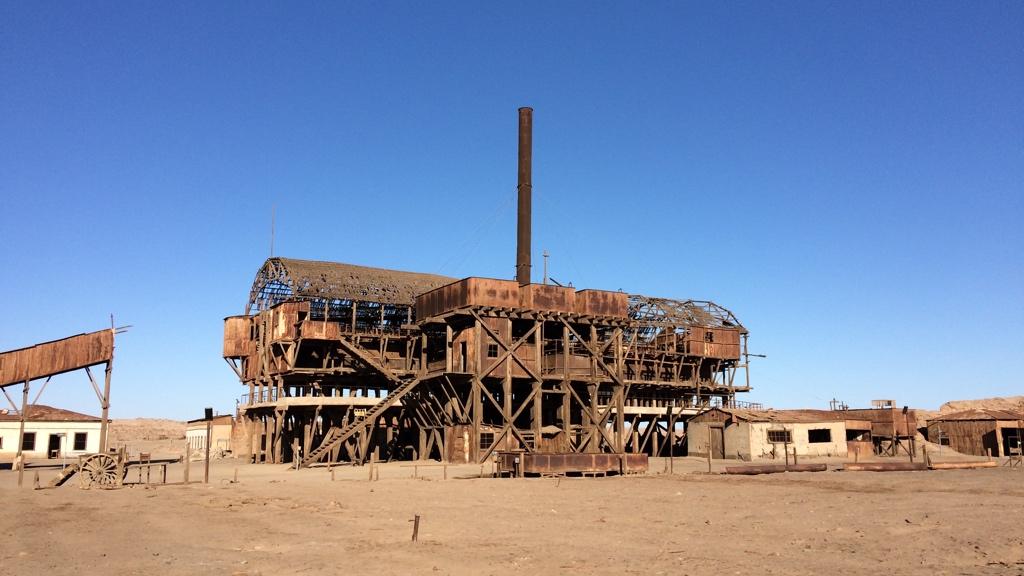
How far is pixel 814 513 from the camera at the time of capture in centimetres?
2566

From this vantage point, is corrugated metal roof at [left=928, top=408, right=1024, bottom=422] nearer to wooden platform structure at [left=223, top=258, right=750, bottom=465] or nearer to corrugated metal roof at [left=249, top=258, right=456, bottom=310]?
wooden platform structure at [left=223, top=258, right=750, bottom=465]

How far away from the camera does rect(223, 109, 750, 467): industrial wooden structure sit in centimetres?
5072

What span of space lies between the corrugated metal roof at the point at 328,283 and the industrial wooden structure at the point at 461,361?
12 centimetres

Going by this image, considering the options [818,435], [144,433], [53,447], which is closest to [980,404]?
[818,435]

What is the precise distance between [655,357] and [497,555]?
53.4 meters

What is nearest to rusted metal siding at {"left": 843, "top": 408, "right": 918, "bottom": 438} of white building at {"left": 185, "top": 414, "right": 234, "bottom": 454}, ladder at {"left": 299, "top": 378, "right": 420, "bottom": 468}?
ladder at {"left": 299, "top": 378, "right": 420, "bottom": 468}

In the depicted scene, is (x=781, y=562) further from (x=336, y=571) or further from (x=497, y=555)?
(x=336, y=571)

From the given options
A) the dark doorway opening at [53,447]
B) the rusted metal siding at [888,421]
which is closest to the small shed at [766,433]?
the rusted metal siding at [888,421]

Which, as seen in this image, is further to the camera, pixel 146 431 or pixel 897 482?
pixel 146 431

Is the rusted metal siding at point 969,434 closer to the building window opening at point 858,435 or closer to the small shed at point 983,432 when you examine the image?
the small shed at point 983,432

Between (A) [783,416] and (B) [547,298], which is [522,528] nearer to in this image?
(B) [547,298]

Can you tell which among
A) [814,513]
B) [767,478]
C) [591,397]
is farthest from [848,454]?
[814,513]

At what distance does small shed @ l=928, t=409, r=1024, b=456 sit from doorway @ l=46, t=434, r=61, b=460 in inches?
2753

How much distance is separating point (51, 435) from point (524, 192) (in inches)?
1551
